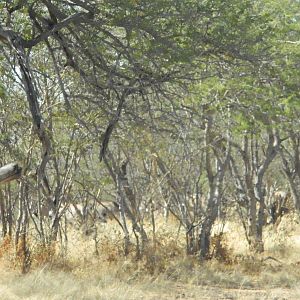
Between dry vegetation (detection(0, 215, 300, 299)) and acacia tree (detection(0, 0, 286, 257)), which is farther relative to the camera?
dry vegetation (detection(0, 215, 300, 299))

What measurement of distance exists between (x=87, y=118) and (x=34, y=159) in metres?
1.62

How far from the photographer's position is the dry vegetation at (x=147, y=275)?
8.91 m

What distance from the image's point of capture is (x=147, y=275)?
10.5 m

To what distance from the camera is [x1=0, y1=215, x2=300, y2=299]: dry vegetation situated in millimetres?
8914

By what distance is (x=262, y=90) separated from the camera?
35.9 ft

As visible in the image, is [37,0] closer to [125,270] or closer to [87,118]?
[87,118]

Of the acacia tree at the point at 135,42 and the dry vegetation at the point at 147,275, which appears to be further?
the dry vegetation at the point at 147,275

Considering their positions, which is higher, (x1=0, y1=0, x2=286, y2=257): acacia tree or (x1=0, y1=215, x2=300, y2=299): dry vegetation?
(x1=0, y1=0, x2=286, y2=257): acacia tree

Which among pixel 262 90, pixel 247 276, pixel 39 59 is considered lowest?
pixel 247 276

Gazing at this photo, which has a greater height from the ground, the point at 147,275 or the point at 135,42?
the point at 135,42

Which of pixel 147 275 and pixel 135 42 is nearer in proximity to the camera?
pixel 135 42

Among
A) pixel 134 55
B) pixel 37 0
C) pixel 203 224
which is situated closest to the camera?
pixel 37 0

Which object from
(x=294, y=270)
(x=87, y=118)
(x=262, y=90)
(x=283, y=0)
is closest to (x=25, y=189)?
(x=87, y=118)

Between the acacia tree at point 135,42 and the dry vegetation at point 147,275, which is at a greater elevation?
the acacia tree at point 135,42
